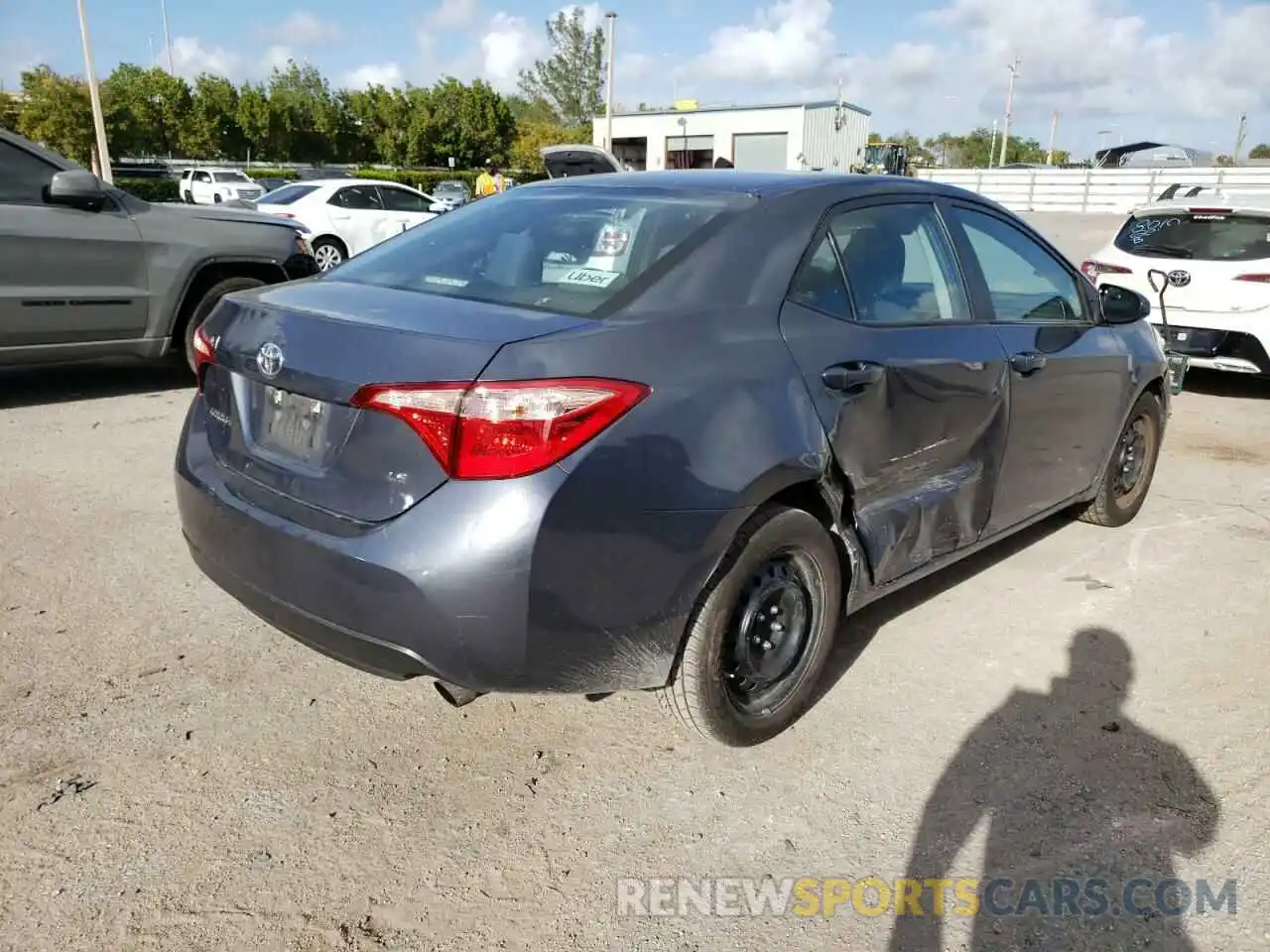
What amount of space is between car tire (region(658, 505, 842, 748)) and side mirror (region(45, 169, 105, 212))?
5.31 meters

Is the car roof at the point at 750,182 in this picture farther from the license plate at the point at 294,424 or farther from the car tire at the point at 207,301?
the car tire at the point at 207,301

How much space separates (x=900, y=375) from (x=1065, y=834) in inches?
53.6

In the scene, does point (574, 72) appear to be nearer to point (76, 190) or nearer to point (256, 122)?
point (256, 122)

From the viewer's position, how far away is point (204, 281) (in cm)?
700

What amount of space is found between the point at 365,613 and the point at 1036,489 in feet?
9.12

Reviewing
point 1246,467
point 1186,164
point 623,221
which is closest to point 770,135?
point 1186,164

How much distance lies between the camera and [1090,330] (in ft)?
13.8

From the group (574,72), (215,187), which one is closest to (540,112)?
(574,72)

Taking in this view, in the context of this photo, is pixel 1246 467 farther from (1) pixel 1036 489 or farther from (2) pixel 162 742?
(2) pixel 162 742

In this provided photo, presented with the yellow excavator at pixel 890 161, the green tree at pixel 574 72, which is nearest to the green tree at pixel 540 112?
the green tree at pixel 574 72

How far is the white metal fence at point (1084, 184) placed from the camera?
31844 millimetres

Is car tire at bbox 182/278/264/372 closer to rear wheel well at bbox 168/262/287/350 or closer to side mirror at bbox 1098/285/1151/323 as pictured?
rear wheel well at bbox 168/262/287/350

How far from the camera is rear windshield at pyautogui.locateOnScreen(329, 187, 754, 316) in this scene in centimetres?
276

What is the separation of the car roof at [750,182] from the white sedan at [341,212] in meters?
11.3
